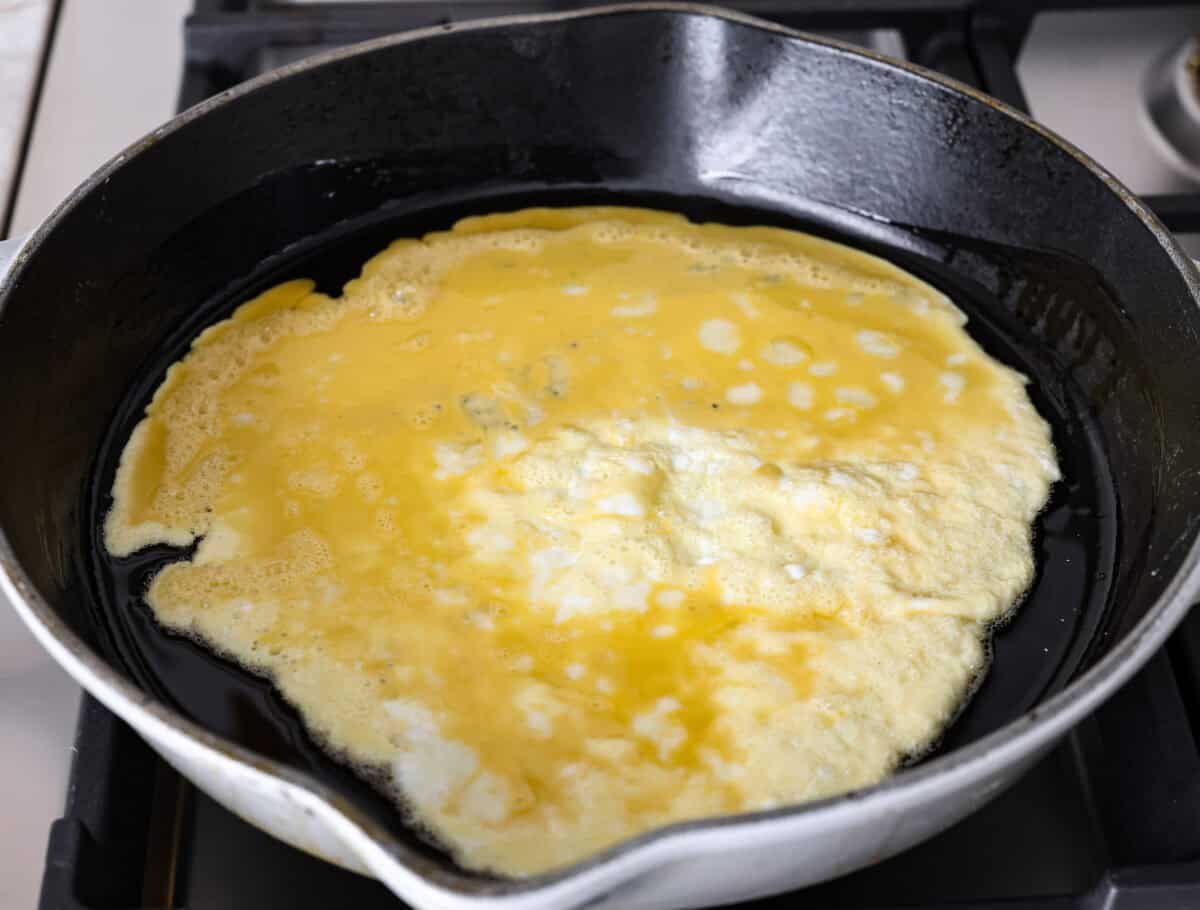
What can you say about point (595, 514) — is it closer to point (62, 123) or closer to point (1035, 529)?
point (1035, 529)

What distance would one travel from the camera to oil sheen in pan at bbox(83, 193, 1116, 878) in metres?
0.84

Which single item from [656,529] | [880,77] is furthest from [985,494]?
[880,77]

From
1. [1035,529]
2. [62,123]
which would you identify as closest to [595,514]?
[1035,529]

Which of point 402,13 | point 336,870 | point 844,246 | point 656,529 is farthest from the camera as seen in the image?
point 402,13

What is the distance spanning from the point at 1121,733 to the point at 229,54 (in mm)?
999

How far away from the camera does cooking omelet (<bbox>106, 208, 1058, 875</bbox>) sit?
0.81m

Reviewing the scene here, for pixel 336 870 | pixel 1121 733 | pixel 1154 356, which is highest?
pixel 1154 356

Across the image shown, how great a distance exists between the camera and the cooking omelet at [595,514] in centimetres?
81

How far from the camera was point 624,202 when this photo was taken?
3.95ft

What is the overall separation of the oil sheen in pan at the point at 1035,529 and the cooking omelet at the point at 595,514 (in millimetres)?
16

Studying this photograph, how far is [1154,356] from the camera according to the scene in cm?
99

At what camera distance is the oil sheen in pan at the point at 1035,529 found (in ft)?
2.77

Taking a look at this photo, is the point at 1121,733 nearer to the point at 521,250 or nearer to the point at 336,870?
the point at 336,870

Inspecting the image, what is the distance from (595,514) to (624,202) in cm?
39
